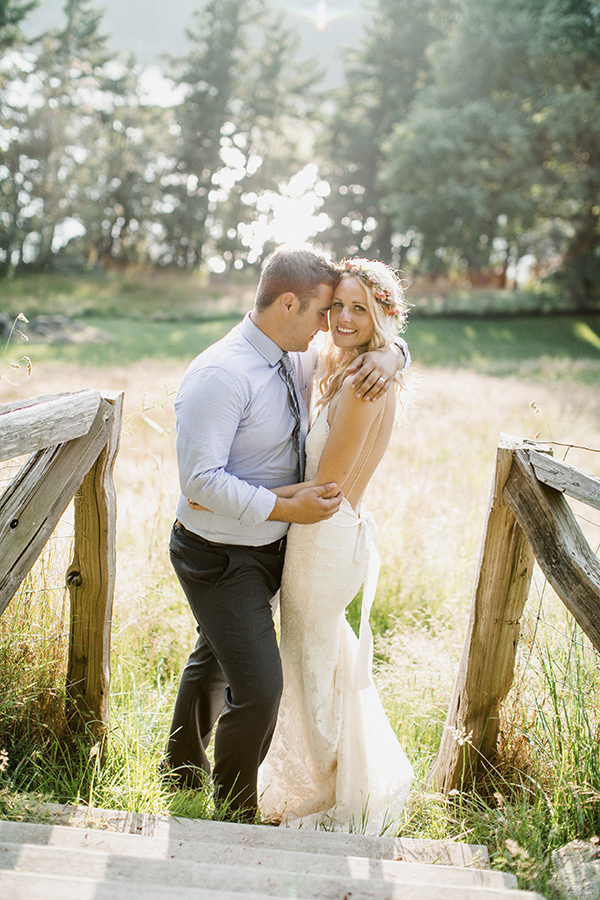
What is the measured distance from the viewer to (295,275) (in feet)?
8.67

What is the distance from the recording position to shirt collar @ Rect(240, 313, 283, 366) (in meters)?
2.69

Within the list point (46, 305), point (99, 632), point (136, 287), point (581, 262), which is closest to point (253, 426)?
point (99, 632)

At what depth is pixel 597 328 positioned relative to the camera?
983 inches

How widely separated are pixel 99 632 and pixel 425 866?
145 cm

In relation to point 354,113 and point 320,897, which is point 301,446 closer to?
point 320,897

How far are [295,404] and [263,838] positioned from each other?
1.58 meters

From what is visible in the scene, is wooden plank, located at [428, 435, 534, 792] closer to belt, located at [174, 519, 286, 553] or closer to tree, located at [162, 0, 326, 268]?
belt, located at [174, 519, 286, 553]

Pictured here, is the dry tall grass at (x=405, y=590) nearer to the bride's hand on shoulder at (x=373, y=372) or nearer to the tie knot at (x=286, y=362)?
the bride's hand on shoulder at (x=373, y=372)

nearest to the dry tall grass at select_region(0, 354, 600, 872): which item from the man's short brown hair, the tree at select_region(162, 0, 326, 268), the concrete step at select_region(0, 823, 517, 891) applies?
the man's short brown hair

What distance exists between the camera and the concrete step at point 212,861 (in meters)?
1.67

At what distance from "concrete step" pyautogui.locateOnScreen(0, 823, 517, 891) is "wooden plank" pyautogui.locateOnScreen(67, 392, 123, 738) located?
0.77 m

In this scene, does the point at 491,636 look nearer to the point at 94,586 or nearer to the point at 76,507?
the point at 94,586

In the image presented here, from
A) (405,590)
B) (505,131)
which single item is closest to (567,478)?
(405,590)

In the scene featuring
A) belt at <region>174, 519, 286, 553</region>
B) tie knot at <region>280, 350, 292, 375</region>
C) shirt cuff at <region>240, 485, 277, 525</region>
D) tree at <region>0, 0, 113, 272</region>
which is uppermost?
tree at <region>0, 0, 113, 272</region>
